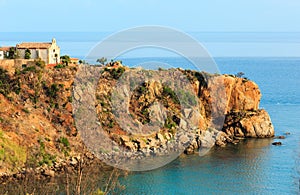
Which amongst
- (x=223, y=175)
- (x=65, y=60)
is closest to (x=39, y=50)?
(x=65, y=60)

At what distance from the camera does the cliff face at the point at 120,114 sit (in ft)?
171

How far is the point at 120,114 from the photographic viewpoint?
6181cm

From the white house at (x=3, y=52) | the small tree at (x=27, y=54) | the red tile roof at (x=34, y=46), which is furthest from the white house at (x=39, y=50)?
the white house at (x=3, y=52)

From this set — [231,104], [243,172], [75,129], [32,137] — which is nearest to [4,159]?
[32,137]

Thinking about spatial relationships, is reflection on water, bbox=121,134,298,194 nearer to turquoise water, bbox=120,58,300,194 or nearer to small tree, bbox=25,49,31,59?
turquoise water, bbox=120,58,300,194

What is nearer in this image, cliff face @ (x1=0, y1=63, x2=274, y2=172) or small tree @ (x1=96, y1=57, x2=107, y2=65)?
cliff face @ (x1=0, y1=63, x2=274, y2=172)

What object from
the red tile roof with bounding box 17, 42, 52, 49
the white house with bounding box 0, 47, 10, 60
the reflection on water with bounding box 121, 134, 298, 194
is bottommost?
the reflection on water with bounding box 121, 134, 298, 194

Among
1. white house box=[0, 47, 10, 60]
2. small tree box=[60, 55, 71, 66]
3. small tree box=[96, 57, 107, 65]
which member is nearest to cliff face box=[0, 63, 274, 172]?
small tree box=[60, 55, 71, 66]

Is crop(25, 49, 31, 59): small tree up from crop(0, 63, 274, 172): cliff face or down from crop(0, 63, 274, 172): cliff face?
up

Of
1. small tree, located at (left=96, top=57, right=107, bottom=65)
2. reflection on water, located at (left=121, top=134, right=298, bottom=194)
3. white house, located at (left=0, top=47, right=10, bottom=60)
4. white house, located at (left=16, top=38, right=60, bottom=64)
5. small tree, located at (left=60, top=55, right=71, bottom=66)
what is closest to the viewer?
reflection on water, located at (left=121, top=134, right=298, bottom=194)

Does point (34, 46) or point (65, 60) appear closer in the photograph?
point (34, 46)

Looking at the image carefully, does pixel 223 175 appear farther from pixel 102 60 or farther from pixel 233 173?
pixel 102 60

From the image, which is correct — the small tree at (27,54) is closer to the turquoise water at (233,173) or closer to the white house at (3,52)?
the white house at (3,52)

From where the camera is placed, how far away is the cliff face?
5200 cm
